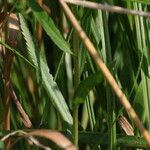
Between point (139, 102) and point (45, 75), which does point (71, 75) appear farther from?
Answer: point (45, 75)

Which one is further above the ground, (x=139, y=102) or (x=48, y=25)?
(x=48, y=25)

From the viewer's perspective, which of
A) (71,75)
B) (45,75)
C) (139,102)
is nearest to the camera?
(45,75)

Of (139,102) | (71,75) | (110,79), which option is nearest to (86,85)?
(110,79)

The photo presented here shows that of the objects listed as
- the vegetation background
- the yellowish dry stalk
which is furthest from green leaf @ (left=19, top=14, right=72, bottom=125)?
the yellowish dry stalk

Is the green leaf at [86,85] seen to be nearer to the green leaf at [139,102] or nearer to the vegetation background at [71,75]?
the vegetation background at [71,75]

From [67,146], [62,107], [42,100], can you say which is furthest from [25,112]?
[67,146]

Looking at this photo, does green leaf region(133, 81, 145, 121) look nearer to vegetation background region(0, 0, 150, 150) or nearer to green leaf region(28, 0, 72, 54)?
vegetation background region(0, 0, 150, 150)

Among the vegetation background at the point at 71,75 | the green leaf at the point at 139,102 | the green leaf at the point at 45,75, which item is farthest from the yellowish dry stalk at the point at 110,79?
the green leaf at the point at 139,102

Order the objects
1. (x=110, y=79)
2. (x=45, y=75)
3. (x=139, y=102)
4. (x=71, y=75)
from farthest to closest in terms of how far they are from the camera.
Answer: (x=71, y=75)
(x=139, y=102)
(x=45, y=75)
(x=110, y=79)
